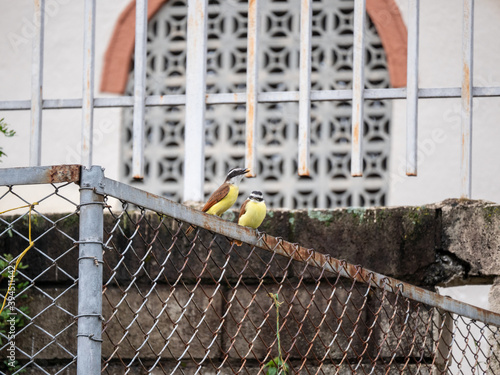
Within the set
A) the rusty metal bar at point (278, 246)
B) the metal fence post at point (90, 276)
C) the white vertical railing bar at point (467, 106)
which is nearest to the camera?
the metal fence post at point (90, 276)

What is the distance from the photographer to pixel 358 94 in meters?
3.91

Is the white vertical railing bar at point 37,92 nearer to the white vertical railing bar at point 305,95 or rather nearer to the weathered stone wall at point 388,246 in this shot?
the weathered stone wall at point 388,246

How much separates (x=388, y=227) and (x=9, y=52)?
3.94 metres

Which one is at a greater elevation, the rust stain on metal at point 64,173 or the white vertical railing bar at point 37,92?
the white vertical railing bar at point 37,92

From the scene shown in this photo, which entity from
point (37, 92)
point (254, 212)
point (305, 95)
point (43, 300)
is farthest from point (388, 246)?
point (37, 92)

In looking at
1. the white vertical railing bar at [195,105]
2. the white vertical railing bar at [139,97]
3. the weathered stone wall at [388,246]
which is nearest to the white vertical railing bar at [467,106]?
the weathered stone wall at [388,246]

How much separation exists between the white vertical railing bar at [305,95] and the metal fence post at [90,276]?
6.85 ft

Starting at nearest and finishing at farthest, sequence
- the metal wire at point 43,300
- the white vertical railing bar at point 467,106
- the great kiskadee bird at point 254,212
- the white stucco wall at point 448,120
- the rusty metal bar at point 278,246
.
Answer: the rusty metal bar at point 278,246
the great kiskadee bird at point 254,212
the metal wire at point 43,300
the white vertical railing bar at point 467,106
the white stucco wall at point 448,120

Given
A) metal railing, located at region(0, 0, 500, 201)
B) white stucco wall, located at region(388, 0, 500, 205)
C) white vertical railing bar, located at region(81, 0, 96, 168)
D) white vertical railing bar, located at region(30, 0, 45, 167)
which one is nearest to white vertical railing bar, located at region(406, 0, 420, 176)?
metal railing, located at region(0, 0, 500, 201)

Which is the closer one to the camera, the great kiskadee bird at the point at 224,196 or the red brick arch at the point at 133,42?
the great kiskadee bird at the point at 224,196

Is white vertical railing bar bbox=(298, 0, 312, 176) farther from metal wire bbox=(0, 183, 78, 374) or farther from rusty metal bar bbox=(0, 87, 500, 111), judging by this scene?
metal wire bbox=(0, 183, 78, 374)

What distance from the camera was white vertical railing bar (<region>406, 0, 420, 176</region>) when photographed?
387 cm

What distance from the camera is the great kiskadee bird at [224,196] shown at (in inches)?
141

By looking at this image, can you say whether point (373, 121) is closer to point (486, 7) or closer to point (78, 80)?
point (486, 7)
